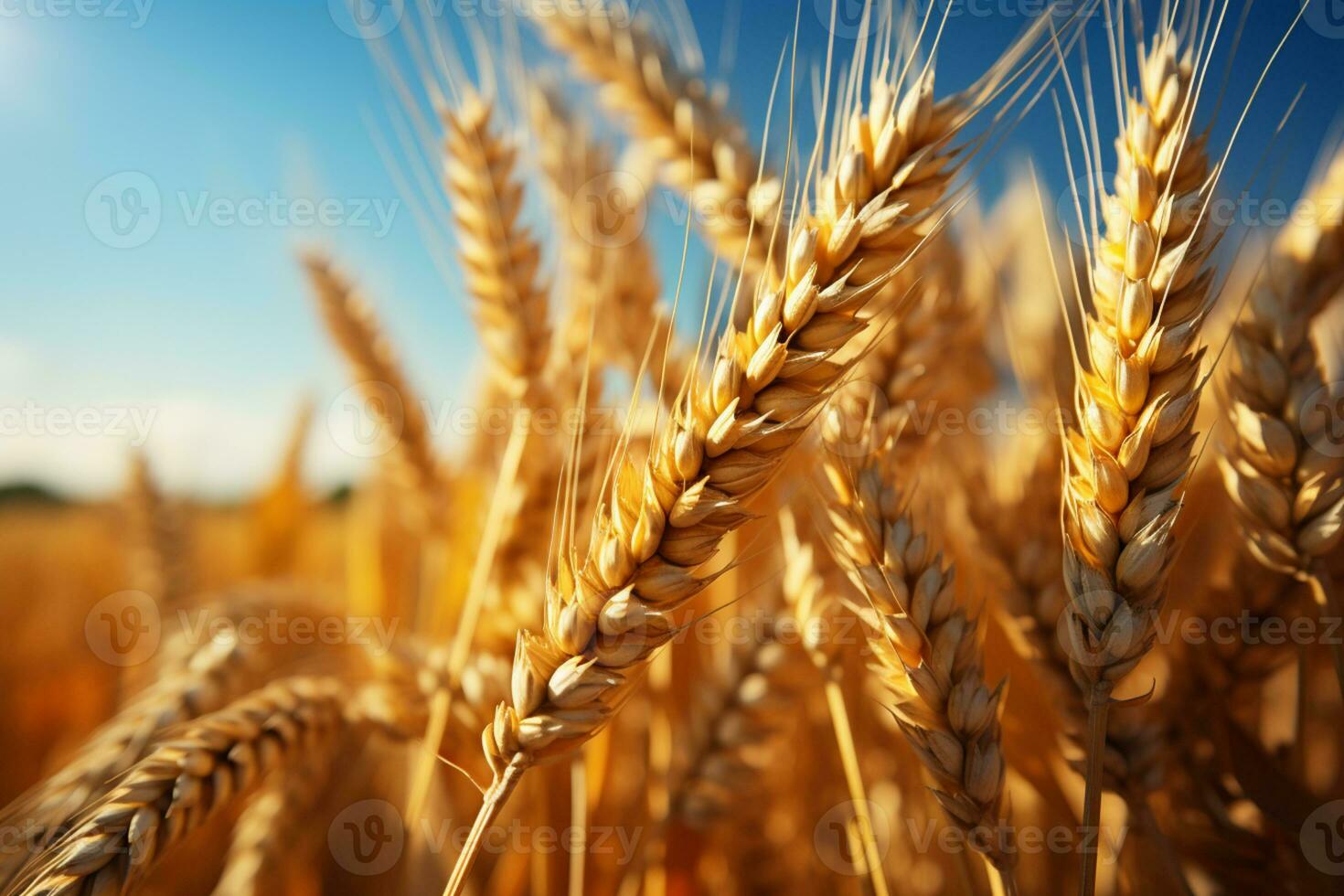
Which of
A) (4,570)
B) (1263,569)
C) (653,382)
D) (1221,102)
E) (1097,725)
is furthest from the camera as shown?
(4,570)

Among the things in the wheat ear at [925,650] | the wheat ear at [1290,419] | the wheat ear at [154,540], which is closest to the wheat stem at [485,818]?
the wheat ear at [925,650]

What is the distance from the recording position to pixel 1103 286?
31.2 inches

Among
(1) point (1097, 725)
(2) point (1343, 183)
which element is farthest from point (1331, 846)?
(2) point (1343, 183)

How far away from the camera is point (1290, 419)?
0.92m

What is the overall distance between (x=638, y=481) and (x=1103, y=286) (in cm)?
57

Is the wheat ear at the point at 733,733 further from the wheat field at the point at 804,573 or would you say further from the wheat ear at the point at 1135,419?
the wheat ear at the point at 1135,419

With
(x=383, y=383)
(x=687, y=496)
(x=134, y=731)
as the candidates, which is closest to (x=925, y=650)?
(x=687, y=496)

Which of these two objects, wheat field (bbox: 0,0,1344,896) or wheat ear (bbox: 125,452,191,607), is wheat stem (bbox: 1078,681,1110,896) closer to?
wheat field (bbox: 0,0,1344,896)

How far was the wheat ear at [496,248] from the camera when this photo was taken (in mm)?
1283

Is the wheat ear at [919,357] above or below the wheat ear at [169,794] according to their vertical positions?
above

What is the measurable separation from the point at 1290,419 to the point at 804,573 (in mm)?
670

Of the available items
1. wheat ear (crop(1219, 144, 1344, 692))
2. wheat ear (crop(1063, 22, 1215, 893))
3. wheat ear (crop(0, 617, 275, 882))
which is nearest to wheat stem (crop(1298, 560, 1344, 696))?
wheat ear (crop(1219, 144, 1344, 692))

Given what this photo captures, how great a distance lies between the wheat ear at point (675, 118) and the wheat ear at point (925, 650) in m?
0.48

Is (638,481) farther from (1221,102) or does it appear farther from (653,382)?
(1221,102)
